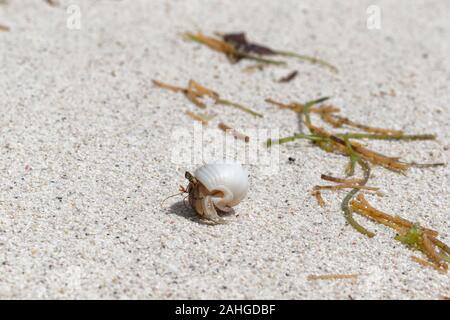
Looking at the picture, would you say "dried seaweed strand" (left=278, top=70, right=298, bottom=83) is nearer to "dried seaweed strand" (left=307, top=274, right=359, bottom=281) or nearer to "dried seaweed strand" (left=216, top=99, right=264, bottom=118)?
"dried seaweed strand" (left=216, top=99, right=264, bottom=118)

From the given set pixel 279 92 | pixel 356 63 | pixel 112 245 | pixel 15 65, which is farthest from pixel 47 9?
pixel 112 245

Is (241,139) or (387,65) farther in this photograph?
(387,65)

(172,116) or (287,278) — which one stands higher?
(172,116)

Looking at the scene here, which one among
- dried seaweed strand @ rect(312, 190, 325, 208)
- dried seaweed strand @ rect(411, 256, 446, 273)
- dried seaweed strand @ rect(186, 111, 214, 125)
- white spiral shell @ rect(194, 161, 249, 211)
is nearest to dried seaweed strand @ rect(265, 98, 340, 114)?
dried seaweed strand @ rect(186, 111, 214, 125)

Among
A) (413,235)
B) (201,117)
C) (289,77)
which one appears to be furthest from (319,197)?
(289,77)

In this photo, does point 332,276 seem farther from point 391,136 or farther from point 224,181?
point 391,136

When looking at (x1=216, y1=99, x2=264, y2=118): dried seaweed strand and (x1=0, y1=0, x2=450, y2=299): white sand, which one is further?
(x1=216, y1=99, x2=264, y2=118): dried seaweed strand
